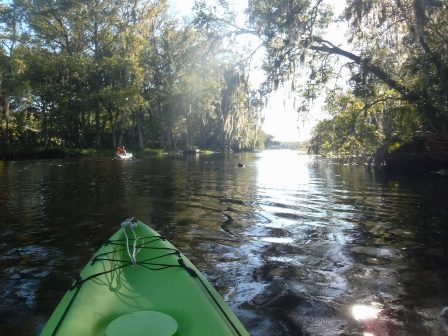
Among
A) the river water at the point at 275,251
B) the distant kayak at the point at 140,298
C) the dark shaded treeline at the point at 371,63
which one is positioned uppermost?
the dark shaded treeline at the point at 371,63

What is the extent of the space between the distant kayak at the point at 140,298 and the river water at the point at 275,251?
0.83m

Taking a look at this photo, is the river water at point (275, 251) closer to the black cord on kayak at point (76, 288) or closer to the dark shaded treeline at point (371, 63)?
the black cord on kayak at point (76, 288)

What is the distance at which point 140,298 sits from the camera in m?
3.93

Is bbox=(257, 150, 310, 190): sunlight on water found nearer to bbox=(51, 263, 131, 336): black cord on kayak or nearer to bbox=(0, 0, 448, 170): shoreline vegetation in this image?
bbox=(0, 0, 448, 170): shoreline vegetation

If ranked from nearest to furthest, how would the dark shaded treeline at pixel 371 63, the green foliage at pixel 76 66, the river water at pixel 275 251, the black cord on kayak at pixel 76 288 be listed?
1. the black cord on kayak at pixel 76 288
2. the river water at pixel 275 251
3. the dark shaded treeline at pixel 371 63
4. the green foliage at pixel 76 66

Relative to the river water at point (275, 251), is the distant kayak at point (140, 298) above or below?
above

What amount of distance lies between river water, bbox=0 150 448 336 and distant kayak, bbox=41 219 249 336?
0.83 meters

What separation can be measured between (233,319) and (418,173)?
22902mm

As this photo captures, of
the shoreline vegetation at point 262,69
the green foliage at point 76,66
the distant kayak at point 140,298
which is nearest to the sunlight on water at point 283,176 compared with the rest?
the shoreline vegetation at point 262,69

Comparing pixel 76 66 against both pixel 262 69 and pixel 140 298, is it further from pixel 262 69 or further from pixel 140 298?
pixel 140 298

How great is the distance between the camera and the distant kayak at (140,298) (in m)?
3.22

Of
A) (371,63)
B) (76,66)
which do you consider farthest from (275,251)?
(76,66)

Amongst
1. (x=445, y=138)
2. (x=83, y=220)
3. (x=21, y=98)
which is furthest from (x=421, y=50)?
(x=21, y=98)

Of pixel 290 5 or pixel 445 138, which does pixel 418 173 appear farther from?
pixel 290 5
